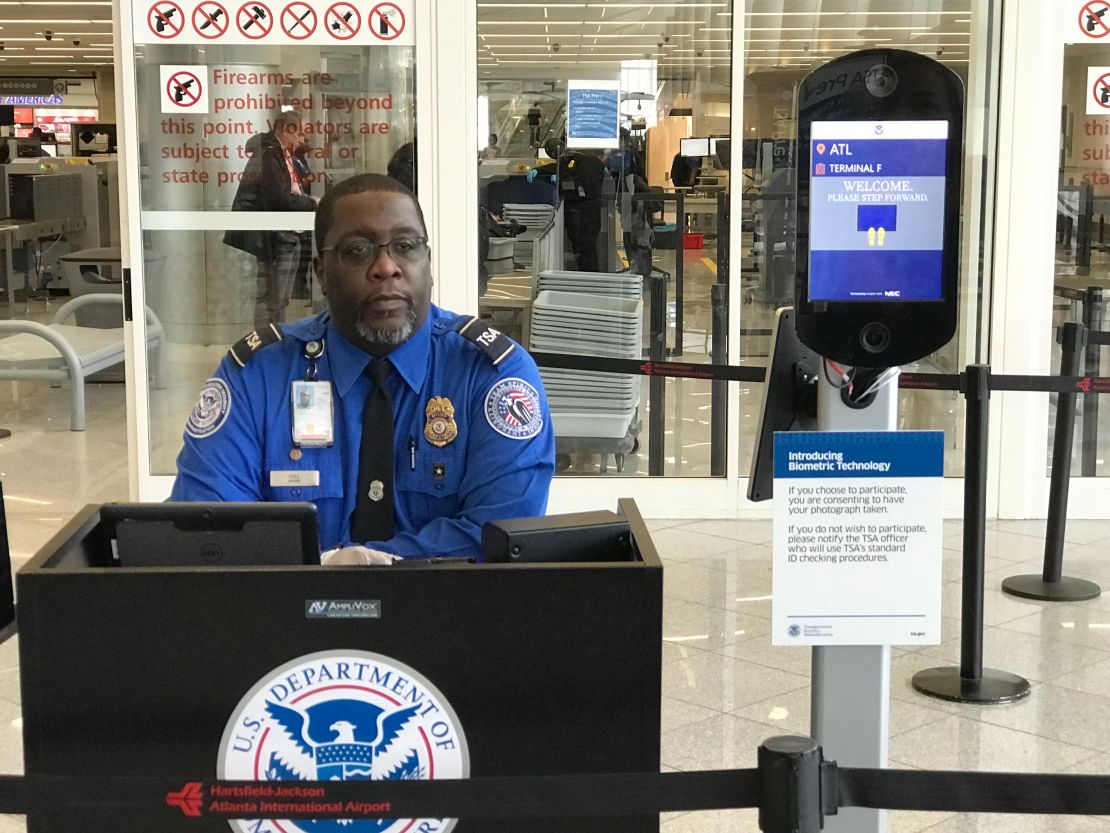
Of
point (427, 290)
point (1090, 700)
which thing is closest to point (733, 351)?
point (1090, 700)

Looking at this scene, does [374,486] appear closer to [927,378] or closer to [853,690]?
[853,690]

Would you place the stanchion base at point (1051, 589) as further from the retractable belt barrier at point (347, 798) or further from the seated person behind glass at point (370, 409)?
the retractable belt barrier at point (347, 798)

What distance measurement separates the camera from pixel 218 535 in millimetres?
1475

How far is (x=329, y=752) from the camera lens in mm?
1407

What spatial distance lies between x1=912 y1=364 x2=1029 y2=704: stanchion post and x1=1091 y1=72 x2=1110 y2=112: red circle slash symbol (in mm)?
2306

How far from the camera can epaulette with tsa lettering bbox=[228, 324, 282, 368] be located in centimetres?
257

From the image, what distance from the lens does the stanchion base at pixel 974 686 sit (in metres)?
3.82

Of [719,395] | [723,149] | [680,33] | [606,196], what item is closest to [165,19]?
[606,196]

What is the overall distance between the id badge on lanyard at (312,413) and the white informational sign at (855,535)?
1.10m

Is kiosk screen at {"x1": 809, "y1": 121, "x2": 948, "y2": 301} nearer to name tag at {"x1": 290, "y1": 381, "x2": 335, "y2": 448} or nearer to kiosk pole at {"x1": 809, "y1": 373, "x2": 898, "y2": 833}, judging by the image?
kiosk pole at {"x1": 809, "y1": 373, "x2": 898, "y2": 833}

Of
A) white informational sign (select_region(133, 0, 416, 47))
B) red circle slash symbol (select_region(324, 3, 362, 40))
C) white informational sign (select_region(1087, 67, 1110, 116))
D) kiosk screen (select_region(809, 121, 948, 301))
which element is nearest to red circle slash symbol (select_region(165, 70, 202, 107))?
white informational sign (select_region(133, 0, 416, 47))

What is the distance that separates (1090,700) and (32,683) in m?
3.16

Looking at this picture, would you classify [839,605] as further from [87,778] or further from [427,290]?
[427,290]

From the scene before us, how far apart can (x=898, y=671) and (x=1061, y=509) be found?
1.00 meters
